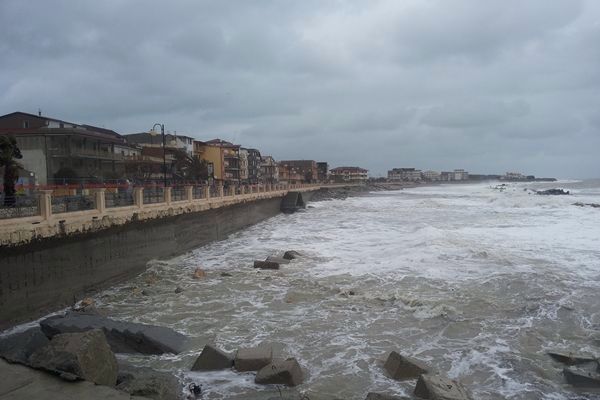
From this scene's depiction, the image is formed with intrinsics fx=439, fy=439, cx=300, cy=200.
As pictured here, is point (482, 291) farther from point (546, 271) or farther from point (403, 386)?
point (403, 386)

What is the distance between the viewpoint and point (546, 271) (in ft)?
Answer: 48.3

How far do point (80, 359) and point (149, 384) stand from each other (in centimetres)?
100

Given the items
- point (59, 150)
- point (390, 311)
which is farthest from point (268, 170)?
point (390, 311)

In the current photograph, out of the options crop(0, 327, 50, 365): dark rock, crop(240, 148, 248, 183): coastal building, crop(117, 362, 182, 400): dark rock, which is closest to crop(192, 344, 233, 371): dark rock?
crop(117, 362, 182, 400): dark rock

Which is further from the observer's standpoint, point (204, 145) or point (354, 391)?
point (204, 145)

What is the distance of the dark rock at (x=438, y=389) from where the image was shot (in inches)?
229

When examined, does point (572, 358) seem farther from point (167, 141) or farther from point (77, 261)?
point (167, 141)

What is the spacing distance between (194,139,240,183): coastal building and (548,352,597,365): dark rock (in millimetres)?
64809

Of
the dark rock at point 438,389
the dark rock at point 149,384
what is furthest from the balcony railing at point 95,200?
the dark rock at point 438,389

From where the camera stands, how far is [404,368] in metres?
7.00

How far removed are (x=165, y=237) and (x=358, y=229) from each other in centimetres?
1362

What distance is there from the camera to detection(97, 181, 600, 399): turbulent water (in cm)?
721

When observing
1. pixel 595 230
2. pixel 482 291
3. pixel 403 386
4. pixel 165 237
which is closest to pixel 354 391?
pixel 403 386

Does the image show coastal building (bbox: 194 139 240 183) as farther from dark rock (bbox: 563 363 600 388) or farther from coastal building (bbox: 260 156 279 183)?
dark rock (bbox: 563 363 600 388)
